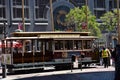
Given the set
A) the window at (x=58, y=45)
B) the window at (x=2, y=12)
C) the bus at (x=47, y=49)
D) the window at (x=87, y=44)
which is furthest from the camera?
the window at (x=2, y=12)

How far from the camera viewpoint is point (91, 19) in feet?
207

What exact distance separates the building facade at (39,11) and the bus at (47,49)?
110 ft

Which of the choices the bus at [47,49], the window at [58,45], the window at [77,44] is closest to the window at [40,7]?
the bus at [47,49]

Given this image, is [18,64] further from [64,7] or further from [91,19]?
[64,7]

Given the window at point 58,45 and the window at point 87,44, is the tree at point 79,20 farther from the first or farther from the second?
the window at point 58,45

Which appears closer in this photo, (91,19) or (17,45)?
(17,45)

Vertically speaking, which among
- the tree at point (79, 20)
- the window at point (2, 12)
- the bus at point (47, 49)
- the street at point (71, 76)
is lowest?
the street at point (71, 76)

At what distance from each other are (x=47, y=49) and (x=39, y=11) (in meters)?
39.5

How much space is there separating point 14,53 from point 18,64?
89cm

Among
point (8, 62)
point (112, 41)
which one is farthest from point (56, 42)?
point (112, 41)

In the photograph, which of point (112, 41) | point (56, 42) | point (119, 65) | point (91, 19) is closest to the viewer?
point (119, 65)

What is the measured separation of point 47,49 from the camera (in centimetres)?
2986

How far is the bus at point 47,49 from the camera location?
28016 mm

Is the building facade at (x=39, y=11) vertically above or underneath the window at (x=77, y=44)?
above
